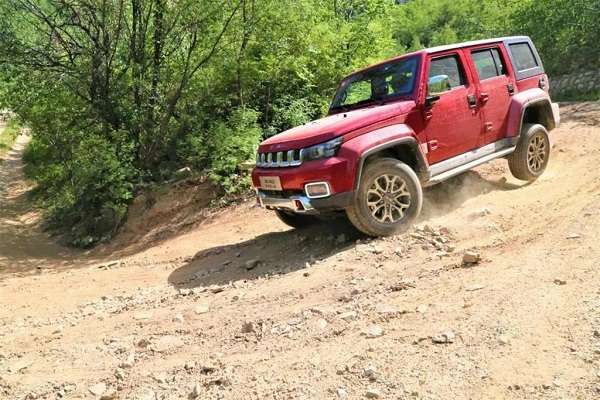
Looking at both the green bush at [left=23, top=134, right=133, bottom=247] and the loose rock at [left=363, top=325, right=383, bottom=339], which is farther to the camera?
the green bush at [left=23, top=134, right=133, bottom=247]

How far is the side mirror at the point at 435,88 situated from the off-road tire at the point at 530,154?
159 cm

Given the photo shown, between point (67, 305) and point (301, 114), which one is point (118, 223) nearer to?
point (301, 114)

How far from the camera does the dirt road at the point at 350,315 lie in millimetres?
2693

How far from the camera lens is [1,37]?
32.7ft

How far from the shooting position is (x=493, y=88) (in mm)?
6066

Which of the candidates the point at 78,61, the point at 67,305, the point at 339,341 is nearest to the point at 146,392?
the point at 339,341

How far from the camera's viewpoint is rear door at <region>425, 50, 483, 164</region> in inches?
215

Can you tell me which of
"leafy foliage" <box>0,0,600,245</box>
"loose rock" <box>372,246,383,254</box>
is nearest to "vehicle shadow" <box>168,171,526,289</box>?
"loose rock" <box>372,246,383,254</box>

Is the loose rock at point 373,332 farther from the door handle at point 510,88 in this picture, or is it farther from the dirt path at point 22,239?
the dirt path at point 22,239

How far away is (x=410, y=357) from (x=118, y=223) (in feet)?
29.0

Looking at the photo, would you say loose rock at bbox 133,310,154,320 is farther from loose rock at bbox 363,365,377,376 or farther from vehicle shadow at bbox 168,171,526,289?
loose rock at bbox 363,365,377,376

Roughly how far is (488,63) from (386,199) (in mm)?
2514

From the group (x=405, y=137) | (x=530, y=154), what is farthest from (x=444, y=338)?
(x=530, y=154)

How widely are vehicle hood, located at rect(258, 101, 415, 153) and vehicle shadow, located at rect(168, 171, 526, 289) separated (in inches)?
38.3
